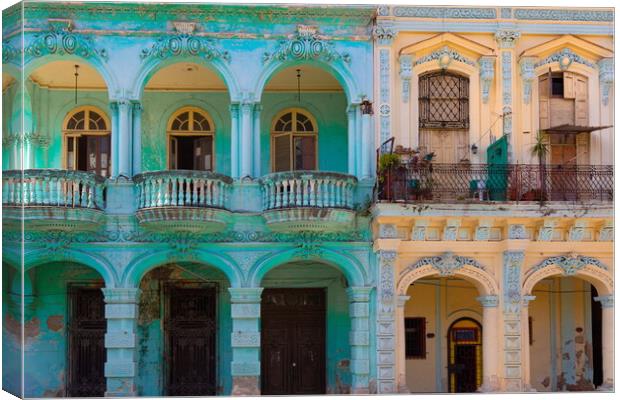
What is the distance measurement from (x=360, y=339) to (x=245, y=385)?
202cm

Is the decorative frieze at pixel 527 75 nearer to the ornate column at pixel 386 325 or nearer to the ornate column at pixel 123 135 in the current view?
the ornate column at pixel 386 325

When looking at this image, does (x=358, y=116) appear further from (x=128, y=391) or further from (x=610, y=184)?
(x=128, y=391)

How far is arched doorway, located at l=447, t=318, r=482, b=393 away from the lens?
1942cm

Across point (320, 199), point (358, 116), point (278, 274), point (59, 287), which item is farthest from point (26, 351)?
point (358, 116)

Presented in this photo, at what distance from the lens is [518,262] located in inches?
687

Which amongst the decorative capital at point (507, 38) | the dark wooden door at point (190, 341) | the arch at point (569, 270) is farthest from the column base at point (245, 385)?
the decorative capital at point (507, 38)

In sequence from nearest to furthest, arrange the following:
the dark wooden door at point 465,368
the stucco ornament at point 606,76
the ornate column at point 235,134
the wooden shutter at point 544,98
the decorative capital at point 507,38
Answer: the ornate column at point 235,134
the decorative capital at point 507,38
the stucco ornament at point 606,76
the wooden shutter at point 544,98
the dark wooden door at point 465,368

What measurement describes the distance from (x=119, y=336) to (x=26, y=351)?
2460 mm

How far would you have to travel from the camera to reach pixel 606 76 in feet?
59.4

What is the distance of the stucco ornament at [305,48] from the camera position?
17.5 meters

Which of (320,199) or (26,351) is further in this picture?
(26,351)

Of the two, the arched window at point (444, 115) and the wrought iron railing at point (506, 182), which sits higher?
the arched window at point (444, 115)

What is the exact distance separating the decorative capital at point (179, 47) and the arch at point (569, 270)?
21.2 feet

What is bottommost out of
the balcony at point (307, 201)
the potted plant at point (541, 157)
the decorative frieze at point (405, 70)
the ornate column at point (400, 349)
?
the ornate column at point (400, 349)
